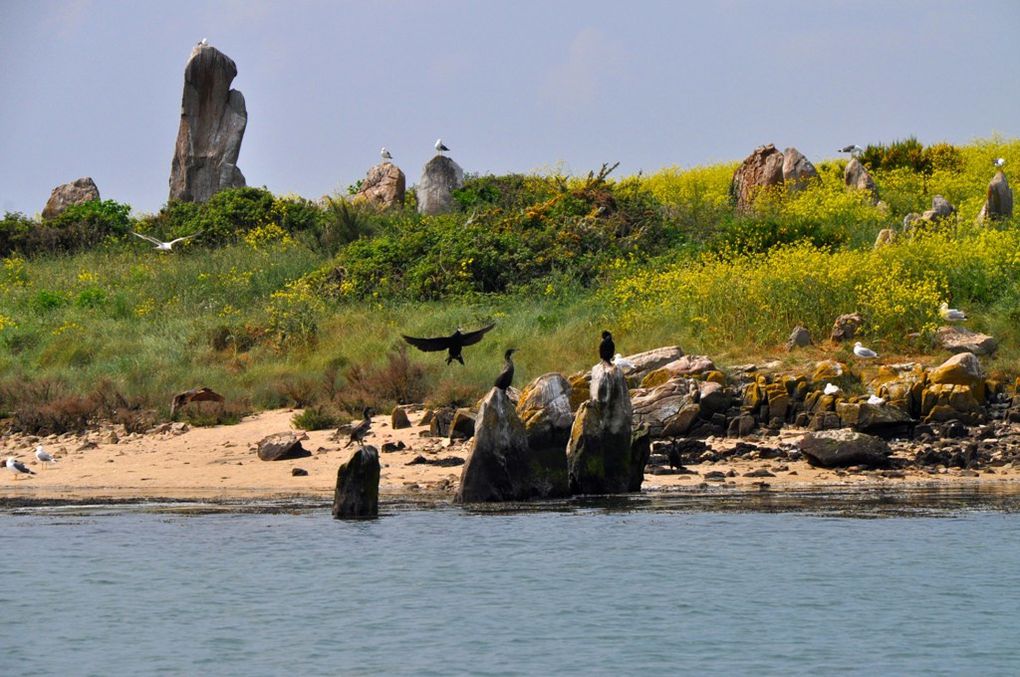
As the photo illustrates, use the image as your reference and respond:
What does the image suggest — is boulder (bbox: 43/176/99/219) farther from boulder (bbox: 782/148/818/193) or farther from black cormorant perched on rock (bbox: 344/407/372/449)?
black cormorant perched on rock (bbox: 344/407/372/449)

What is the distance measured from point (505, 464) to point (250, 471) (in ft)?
16.0

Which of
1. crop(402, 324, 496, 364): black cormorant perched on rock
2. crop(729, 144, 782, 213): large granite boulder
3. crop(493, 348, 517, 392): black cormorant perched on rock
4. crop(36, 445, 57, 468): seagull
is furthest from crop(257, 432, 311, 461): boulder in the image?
crop(729, 144, 782, 213): large granite boulder

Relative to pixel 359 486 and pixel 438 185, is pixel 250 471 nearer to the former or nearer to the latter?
pixel 359 486

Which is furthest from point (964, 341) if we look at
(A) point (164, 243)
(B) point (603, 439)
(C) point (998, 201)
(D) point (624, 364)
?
(A) point (164, 243)

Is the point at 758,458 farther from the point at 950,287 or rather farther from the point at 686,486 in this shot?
the point at 950,287

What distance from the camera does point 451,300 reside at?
2925 cm

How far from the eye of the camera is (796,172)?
122ft

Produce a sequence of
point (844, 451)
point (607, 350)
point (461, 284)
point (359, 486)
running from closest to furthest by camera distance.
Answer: point (359, 486), point (607, 350), point (844, 451), point (461, 284)

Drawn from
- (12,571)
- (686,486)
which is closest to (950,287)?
(686,486)

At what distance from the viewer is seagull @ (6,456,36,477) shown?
Answer: 67.1 ft

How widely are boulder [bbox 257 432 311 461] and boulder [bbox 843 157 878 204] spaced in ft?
61.8

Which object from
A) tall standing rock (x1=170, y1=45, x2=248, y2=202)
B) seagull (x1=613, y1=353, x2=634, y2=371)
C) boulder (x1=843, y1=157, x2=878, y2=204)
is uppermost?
tall standing rock (x1=170, y1=45, x2=248, y2=202)

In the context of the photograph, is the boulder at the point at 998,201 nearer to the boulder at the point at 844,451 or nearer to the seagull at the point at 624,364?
the seagull at the point at 624,364

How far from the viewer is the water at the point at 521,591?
11.6 meters
